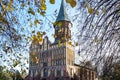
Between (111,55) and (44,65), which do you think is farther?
(44,65)

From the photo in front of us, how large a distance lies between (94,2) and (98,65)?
357cm

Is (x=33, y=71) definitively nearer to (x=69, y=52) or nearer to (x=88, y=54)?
(x=69, y=52)

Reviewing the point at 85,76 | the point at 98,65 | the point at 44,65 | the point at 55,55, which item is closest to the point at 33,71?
the point at 44,65

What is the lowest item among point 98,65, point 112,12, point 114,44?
point 98,65

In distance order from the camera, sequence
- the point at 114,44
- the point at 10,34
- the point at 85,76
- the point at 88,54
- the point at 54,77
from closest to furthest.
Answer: the point at 10,34 → the point at 114,44 → the point at 88,54 → the point at 54,77 → the point at 85,76

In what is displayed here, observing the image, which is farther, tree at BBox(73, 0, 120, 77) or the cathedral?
the cathedral

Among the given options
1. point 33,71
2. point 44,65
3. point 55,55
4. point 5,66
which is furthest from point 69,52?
point 5,66

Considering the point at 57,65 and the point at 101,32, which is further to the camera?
the point at 57,65

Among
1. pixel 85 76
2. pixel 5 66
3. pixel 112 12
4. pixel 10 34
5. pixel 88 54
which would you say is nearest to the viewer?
pixel 10 34

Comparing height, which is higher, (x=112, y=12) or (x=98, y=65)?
(x=112, y=12)

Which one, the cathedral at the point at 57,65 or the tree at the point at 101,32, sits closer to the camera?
the tree at the point at 101,32

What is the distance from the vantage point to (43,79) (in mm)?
49781

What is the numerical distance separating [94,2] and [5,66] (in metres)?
4.50

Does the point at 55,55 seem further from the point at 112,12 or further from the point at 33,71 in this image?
the point at 112,12
